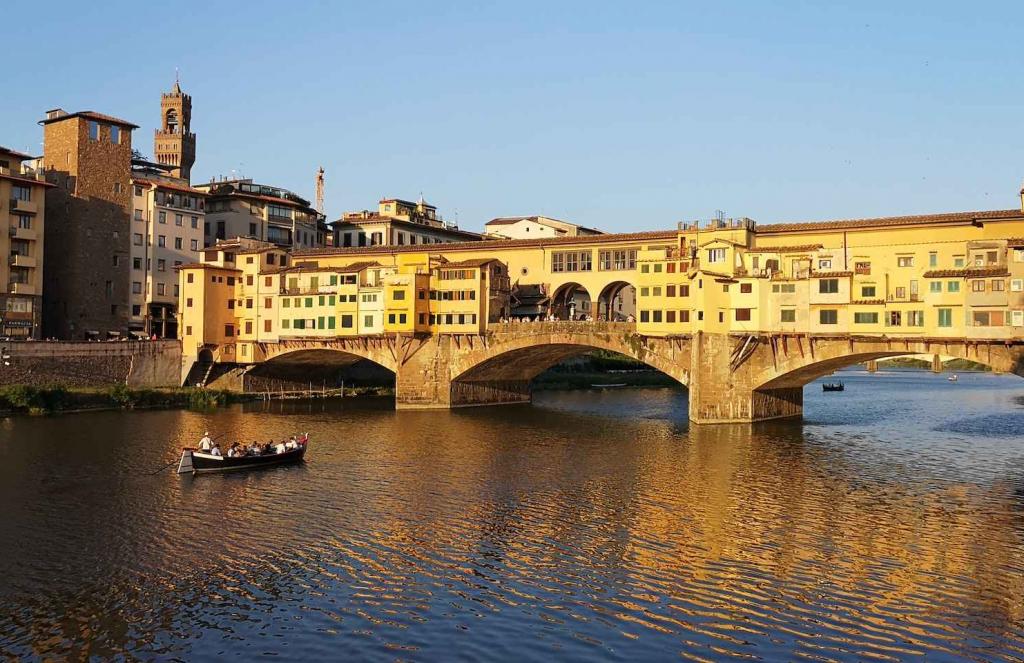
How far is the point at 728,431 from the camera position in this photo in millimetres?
64500

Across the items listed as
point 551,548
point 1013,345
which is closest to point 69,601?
point 551,548

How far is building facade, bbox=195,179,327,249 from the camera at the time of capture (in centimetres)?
10900

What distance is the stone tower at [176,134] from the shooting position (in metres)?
Answer: 158

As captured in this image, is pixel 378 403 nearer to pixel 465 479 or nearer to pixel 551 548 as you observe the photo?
pixel 465 479

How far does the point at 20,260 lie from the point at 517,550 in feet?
227

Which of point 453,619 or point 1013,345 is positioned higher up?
point 1013,345

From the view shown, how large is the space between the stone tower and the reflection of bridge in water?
257ft

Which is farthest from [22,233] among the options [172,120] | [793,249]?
[172,120]

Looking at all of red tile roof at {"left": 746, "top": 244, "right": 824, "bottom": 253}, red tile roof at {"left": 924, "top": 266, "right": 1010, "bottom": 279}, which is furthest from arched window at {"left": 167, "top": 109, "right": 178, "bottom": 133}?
red tile roof at {"left": 924, "top": 266, "right": 1010, "bottom": 279}

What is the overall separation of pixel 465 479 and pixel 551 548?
13.9 m

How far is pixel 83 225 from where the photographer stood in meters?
90.5

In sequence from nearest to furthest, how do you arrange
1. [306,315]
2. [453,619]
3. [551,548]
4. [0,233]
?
[453,619], [551,548], [0,233], [306,315]

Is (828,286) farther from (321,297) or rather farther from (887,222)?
(321,297)

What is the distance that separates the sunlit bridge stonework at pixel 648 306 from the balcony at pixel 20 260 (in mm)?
13428
